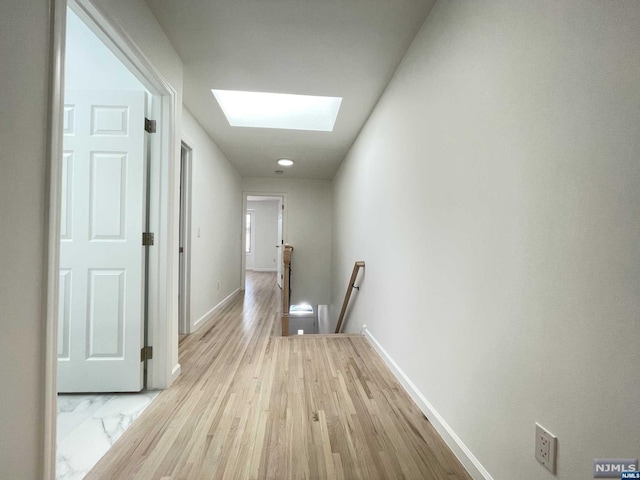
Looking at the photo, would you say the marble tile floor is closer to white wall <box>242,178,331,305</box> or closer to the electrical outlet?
the electrical outlet

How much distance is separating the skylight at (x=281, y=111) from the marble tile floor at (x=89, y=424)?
2.70 m

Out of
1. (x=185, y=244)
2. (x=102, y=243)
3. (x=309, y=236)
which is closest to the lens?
(x=102, y=243)

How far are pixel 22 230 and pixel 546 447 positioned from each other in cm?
177

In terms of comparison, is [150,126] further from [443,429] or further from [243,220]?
[243,220]

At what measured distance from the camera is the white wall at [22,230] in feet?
2.52

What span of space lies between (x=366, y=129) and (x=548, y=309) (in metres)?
2.54

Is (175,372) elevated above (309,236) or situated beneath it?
situated beneath

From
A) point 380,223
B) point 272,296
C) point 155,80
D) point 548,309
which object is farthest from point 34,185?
point 272,296

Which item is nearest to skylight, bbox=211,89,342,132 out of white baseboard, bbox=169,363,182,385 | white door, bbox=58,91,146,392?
white door, bbox=58,91,146,392

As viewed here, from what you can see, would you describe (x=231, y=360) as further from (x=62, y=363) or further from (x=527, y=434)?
(x=527, y=434)

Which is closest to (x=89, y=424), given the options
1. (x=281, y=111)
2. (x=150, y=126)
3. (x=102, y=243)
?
(x=102, y=243)

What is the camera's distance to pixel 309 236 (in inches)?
220

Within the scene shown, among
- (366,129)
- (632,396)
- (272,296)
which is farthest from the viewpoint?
(272,296)

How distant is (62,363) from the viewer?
164cm
